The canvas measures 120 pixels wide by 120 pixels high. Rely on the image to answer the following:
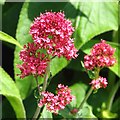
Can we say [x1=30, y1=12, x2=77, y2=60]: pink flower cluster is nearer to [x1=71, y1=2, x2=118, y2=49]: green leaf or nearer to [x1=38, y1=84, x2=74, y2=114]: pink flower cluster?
[x1=38, y1=84, x2=74, y2=114]: pink flower cluster

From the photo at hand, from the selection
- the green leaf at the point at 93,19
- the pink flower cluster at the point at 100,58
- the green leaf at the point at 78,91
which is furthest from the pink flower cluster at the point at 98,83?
the green leaf at the point at 78,91

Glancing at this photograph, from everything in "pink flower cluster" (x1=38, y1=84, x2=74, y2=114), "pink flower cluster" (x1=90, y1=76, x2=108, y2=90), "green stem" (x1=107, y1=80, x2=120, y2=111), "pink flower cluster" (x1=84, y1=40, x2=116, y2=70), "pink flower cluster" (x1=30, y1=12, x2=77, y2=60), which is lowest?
"green stem" (x1=107, y1=80, x2=120, y2=111)

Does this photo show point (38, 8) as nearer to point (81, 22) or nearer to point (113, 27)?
point (81, 22)

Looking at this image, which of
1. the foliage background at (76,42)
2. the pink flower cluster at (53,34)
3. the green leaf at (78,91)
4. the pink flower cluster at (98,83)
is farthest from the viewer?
the green leaf at (78,91)

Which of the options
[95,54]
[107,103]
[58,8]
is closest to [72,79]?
[107,103]

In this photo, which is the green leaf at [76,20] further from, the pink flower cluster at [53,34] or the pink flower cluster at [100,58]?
the pink flower cluster at [53,34]

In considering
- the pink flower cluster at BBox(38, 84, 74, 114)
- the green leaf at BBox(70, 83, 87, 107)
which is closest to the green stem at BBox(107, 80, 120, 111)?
the green leaf at BBox(70, 83, 87, 107)

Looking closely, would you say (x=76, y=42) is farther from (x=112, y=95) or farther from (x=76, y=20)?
(x=112, y=95)
